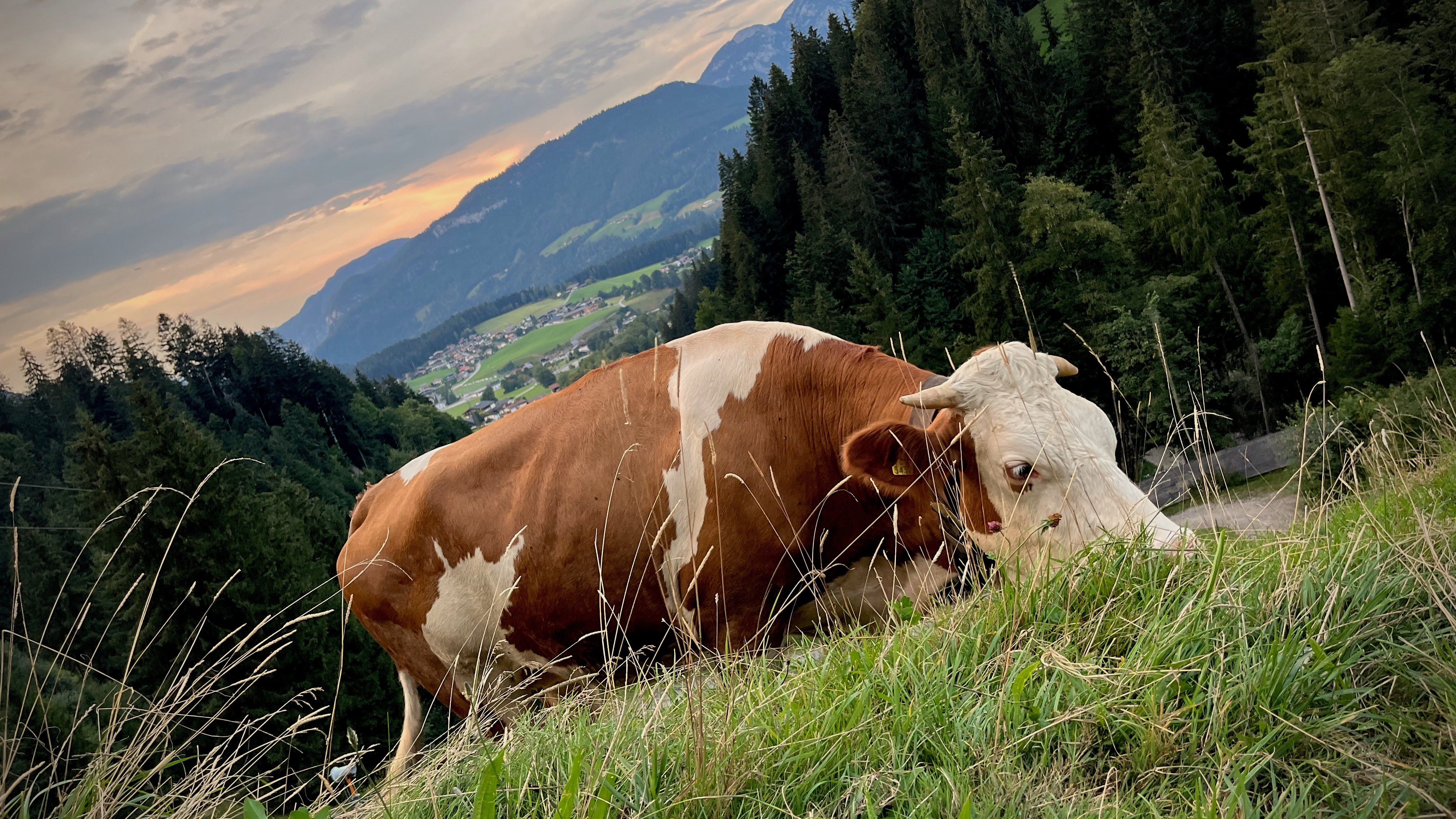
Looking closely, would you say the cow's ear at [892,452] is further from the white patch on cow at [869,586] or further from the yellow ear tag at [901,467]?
the white patch on cow at [869,586]

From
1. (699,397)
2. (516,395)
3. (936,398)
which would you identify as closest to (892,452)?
(936,398)

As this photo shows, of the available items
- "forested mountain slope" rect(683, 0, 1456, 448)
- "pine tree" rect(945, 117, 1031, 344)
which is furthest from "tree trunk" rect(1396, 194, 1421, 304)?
"pine tree" rect(945, 117, 1031, 344)

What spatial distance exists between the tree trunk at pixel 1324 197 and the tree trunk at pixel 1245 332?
4.76 meters

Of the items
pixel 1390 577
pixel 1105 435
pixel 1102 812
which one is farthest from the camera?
pixel 1105 435

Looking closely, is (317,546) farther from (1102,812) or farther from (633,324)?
(633,324)

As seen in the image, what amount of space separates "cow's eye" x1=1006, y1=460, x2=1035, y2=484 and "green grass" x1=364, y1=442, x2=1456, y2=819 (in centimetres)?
127

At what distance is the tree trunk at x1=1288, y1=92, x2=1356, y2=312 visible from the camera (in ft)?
143

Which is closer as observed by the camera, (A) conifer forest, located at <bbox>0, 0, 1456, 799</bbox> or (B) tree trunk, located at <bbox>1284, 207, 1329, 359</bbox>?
(A) conifer forest, located at <bbox>0, 0, 1456, 799</bbox>

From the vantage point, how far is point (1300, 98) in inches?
1735

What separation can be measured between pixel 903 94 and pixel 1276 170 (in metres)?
35.4

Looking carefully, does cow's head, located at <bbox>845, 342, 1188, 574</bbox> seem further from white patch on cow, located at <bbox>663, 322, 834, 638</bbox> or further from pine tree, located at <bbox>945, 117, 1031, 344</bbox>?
pine tree, located at <bbox>945, 117, 1031, 344</bbox>

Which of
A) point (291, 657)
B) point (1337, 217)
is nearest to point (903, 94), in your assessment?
point (1337, 217)

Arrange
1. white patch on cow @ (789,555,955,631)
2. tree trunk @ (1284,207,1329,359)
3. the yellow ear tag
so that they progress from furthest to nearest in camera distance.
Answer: tree trunk @ (1284,207,1329,359)
white patch on cow @ (789,555,955,631)
the yellow ear tag

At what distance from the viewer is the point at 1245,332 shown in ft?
155
